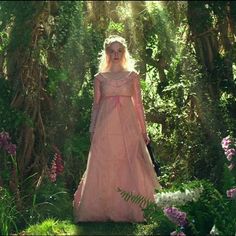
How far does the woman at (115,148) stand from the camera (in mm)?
5316

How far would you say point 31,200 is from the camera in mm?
5723

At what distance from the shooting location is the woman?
5.32 meters

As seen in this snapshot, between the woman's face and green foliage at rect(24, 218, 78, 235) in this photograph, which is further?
the woman's face

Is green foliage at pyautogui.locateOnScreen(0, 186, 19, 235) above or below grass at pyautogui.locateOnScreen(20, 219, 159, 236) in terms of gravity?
above

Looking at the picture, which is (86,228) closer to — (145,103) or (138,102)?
(138,102)

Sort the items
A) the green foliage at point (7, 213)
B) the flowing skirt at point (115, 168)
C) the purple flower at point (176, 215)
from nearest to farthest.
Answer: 1. the purple flower at point (176, 215)
2. the green foliage at point (7, 213)
3. the flowing skirt at point (115, 168)

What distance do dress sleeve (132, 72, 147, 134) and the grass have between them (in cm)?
97

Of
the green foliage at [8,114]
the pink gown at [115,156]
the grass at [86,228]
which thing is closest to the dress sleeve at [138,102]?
the pink gown at [115,156]

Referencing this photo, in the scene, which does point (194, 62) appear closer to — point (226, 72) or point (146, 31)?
point (226, 72)

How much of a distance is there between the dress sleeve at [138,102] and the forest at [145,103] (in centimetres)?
70

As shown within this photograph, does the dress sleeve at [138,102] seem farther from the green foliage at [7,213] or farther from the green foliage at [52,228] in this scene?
the green foliage at [7,213]

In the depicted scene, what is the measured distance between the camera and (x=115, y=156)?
5359 mm

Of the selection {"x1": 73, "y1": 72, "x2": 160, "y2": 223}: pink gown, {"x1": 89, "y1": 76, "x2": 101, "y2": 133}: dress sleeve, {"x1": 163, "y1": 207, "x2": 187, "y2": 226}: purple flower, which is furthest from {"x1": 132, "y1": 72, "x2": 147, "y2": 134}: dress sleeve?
{"x1": 163, "y1": 207, "x2": 187, "y2": 226}: purple flower

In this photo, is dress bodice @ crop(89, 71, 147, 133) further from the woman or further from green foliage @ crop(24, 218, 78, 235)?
green foliage @ crop(24, 218, 78, 235)
